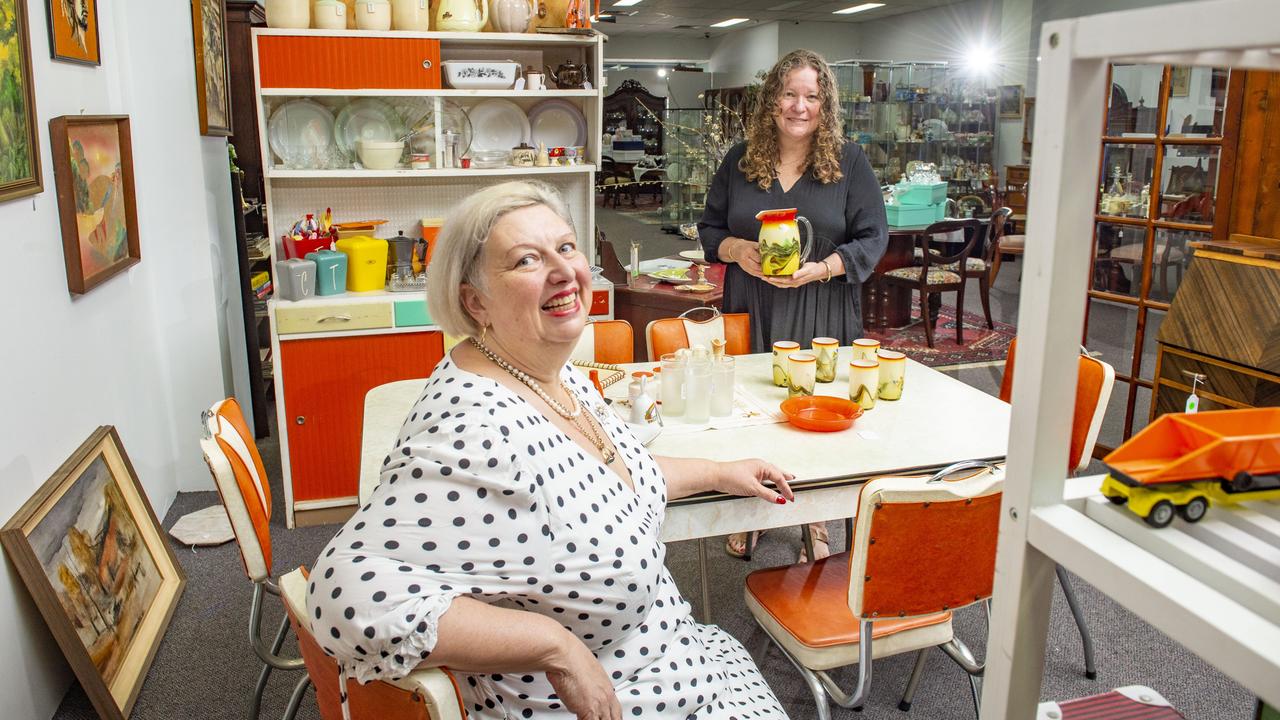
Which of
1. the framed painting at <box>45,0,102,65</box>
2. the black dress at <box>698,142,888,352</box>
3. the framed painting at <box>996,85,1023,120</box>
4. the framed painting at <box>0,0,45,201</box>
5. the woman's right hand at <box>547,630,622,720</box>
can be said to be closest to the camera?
the woman's right hand at <box>547,630,622,720</box>

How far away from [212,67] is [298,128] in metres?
0.51

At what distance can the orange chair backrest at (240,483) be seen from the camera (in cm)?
186

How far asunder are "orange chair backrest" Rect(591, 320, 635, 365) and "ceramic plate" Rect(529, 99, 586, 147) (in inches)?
55.9

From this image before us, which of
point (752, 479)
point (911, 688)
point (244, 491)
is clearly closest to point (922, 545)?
point (752, 479)

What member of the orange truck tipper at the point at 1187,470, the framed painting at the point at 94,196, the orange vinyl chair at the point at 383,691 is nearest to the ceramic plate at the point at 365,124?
the framed painting at the point at 94,196

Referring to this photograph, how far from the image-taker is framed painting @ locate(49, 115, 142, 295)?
271 cm

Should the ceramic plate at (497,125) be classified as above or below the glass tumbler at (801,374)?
above

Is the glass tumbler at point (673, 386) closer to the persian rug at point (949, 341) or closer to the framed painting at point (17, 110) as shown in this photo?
the framed painting at point (17, 110)

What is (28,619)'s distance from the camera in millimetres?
2357

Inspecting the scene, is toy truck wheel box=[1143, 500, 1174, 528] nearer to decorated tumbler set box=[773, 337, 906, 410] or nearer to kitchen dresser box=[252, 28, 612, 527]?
decorated tumbler set box=[773, 337, 906, 410]

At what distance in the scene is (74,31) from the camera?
9.45ft

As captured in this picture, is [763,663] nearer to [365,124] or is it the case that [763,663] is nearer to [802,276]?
[802,276]

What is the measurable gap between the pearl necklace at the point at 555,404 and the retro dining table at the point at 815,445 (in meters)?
0.38

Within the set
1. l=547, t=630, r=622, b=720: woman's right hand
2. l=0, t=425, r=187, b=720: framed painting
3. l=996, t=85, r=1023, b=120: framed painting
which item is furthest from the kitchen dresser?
l=996, t=85, r=1023, b=120: framed painting
